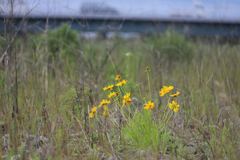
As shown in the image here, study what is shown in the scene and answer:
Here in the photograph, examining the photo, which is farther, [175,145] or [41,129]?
[41,129]

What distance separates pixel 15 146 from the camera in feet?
5.00

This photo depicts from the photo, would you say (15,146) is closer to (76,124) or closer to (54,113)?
(54,113)

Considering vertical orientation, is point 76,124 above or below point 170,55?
below

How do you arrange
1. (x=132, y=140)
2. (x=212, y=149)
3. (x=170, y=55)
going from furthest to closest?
1. (x=170, y=55)
2. (x=132, y=140)
3. (x=212, y=149)

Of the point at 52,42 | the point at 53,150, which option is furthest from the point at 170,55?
the point at 53,150

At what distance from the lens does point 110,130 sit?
1.88 m

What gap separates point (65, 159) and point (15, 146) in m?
0.39

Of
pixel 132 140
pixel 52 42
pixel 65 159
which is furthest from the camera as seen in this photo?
pixel 52 42

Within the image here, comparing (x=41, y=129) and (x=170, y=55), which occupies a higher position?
(x=170, y=55)

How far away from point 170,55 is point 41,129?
3770 millimetres

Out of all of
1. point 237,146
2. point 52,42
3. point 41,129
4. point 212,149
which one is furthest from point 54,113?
point 52,42

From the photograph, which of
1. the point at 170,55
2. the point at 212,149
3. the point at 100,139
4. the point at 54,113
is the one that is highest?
the point at 170,55

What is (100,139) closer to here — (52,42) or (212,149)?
(212,149)

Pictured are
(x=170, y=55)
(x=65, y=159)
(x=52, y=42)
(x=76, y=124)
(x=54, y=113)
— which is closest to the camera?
(x=65, y=159)
